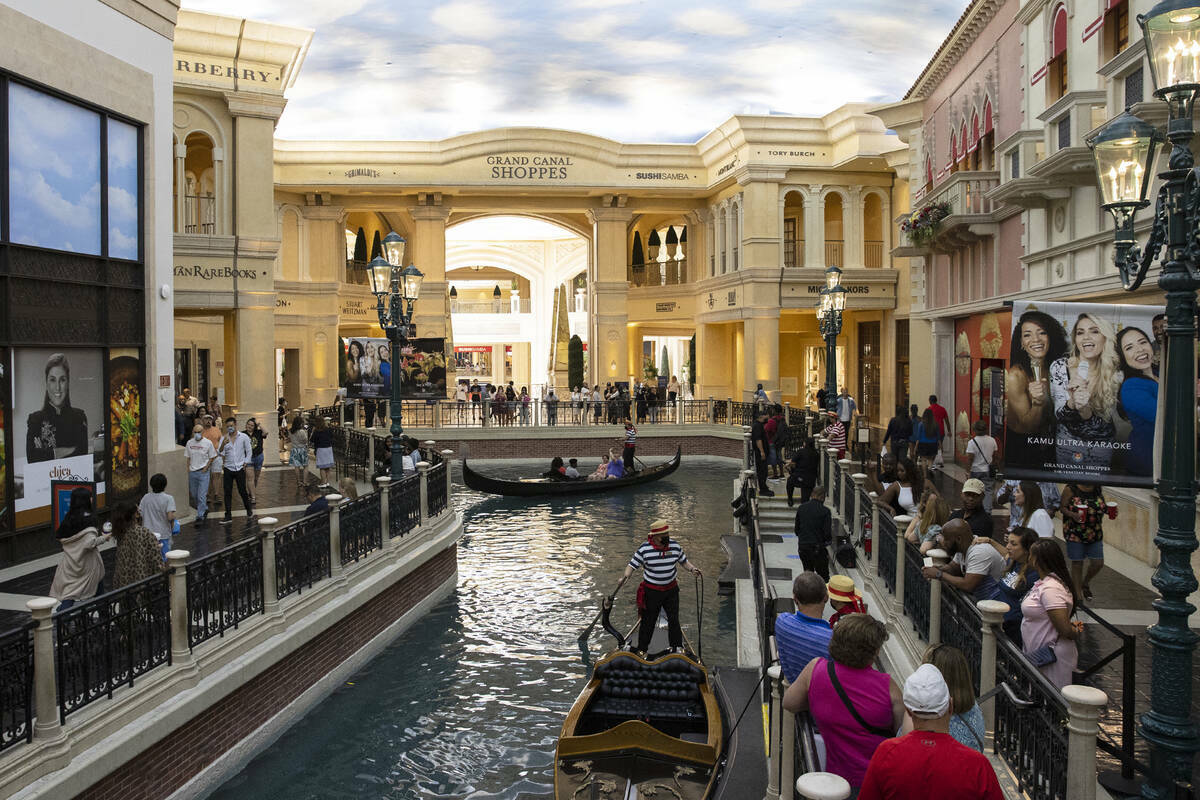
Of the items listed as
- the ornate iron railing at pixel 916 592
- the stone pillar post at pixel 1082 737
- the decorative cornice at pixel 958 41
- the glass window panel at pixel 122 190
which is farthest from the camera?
the decorative cornice at pixel 958 41

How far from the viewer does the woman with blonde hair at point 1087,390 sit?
555 cm

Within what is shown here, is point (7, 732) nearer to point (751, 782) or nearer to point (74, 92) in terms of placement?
point (751, 782)

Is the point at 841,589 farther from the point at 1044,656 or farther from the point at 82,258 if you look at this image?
the point at 82,258

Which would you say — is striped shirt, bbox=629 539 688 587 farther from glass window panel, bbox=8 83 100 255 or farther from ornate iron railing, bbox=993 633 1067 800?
glass window panel, bbox=8 83 100 255

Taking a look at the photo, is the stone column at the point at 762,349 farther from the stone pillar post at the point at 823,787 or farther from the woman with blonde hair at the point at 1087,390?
the stone pillar post at the point at 823,787

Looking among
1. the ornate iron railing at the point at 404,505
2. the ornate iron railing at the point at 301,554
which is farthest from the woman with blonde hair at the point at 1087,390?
the ornate iron railing at the point at 404,505

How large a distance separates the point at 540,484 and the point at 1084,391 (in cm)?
1495

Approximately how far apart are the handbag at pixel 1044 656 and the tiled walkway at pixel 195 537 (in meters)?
6.75

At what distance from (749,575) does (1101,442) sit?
23.3 ft

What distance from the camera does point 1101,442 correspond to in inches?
226

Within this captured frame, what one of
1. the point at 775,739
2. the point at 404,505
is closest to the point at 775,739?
the point at 775,739

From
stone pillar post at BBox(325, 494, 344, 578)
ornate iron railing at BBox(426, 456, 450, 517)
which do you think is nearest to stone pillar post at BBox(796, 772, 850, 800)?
stone pillar post at BBox(325, 494, 344, 578)

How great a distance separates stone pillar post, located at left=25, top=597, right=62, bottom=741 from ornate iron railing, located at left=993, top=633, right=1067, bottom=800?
5.28m

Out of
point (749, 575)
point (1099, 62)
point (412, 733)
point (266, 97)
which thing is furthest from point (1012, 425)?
point (266, 97)
